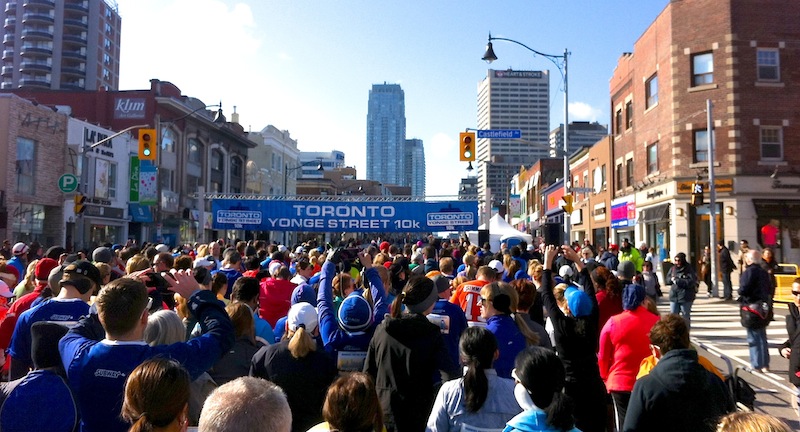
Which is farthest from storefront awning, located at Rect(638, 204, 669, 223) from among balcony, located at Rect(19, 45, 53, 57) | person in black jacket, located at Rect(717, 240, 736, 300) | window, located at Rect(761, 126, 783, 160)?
balcony, located at Rect(19, 45, 53, 57)

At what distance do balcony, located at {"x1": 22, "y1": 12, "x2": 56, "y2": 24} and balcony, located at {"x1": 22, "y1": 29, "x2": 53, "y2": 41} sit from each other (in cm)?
118

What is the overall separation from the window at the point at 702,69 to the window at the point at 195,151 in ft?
116

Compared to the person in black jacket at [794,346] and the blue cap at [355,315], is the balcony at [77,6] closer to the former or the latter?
the blue cap at [355,315]

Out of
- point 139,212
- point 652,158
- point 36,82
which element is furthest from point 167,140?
point 36,82

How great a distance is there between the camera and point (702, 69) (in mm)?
26250

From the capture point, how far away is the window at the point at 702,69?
2598 centimetres

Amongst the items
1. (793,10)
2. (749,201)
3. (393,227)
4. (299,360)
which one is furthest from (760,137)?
(299,360)

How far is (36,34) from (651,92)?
83.2 meters

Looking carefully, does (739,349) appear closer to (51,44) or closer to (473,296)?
(473,296)

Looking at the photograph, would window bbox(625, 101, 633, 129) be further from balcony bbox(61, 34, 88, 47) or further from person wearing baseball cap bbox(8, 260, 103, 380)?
balcony bbox(61, 34, 88, 47)

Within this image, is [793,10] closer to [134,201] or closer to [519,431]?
[519,431]

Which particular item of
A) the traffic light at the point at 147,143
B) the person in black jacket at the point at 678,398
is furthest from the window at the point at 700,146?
the person in black jacket at the point at 678,398

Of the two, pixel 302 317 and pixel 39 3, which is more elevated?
pixel 39 3

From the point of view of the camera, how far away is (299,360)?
14.8ft
